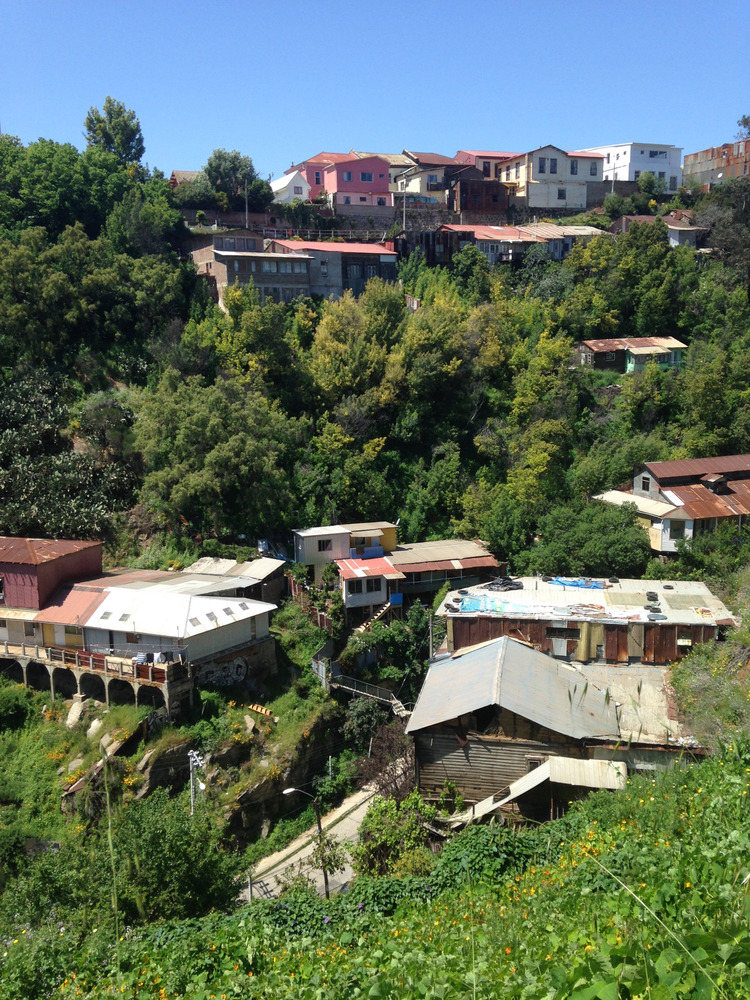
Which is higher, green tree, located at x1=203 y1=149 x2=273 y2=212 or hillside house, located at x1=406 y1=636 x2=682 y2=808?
green tree, located at x1=203 y1=149 x2=273 y2=212

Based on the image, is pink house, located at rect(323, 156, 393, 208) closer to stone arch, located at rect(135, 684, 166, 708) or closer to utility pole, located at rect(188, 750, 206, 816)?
stone arch, located at rect(135, 684, 166, 708)

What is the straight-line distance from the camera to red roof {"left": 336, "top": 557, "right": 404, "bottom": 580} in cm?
2192

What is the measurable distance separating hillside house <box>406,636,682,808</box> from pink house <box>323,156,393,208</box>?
107ft

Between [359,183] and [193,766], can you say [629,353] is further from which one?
[193,766]

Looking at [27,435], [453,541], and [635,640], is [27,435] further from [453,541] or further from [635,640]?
[635,640]

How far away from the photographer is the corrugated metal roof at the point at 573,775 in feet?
42.3

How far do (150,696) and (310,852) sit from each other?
17.2 feet

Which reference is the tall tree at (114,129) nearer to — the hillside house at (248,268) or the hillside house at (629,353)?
the hillside house at (248,268)

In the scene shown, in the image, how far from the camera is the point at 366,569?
73.3 feet

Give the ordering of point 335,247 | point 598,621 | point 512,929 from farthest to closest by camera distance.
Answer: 1. point 335,247
2. point 598,621
3. point 512,929

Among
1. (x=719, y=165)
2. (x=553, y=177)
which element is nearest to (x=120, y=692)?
(x=553, y=177)

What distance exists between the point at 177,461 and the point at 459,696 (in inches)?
499

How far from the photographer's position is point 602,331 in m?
34.4

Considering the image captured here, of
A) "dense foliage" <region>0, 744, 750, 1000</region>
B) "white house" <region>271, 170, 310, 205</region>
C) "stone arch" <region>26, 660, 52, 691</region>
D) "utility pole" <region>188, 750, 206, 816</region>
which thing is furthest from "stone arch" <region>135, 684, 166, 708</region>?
"white house" <region>271, 170, 310, 205</region>
